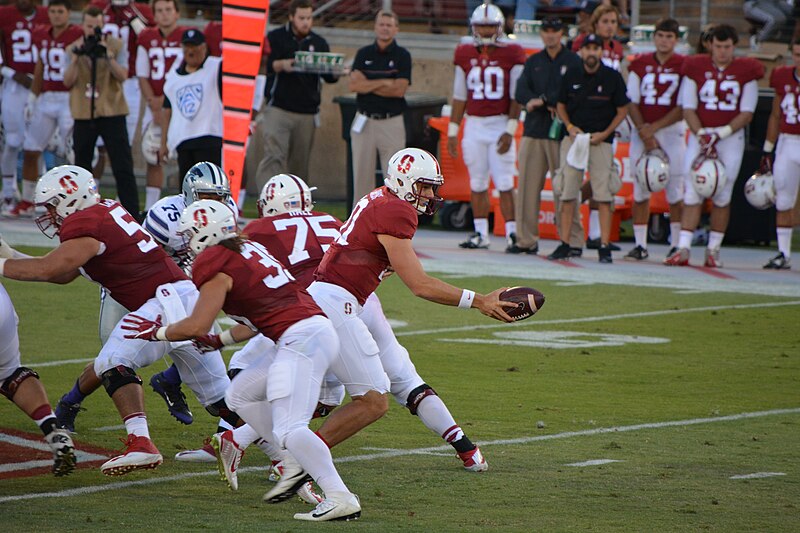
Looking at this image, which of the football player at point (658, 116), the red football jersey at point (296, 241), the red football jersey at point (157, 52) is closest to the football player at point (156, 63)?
the red football jersey at point (157, 52)

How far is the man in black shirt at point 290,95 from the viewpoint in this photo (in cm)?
1430

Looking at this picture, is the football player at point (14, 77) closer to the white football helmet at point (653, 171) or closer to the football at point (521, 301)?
the white football helmet at point (653, 171)

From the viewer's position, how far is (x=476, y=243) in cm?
1430

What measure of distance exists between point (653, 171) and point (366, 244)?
25.3 feet

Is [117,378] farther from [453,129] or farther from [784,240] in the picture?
[784,240]

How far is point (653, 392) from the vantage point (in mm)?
8156

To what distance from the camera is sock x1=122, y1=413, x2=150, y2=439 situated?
6074 mm

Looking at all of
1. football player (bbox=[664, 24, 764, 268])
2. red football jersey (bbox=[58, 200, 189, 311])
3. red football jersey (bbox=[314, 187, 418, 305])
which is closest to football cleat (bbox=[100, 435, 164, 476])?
red football jersey (bbox=[58, 200, 189, 311])

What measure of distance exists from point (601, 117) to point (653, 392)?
5.59 metres

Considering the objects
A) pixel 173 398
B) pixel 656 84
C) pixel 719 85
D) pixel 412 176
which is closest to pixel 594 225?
pixel 656 84

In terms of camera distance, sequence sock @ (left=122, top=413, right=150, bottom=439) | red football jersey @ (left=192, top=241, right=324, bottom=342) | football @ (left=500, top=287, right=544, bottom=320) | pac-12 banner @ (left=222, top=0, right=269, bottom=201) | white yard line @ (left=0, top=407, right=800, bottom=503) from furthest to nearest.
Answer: pac-12 banner @ (left=222, top=0, right=269, bottom=201), sock @ (left=122, top=413, right=150, bottom=439), football @ (left=500, top=287, right=544, bottom=320), white yard line @ (left=0, top=407, right=800, bottom=503), red football jersey @ (left=192, top=241, right=324, bottom=342)

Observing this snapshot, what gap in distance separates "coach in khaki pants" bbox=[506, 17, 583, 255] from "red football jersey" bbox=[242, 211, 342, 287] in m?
6.98

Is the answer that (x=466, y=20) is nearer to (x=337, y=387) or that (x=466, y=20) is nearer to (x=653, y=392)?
(x=653, y=392)

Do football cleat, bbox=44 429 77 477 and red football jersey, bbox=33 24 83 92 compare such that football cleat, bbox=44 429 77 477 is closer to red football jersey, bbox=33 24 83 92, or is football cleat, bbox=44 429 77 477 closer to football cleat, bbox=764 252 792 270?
football cleat, bbox=764 252 792 270
